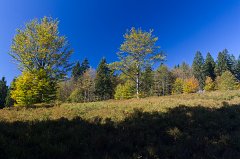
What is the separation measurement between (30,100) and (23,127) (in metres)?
21.5

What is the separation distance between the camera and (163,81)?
93.6m

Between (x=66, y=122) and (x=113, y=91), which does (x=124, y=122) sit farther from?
(x=113, y=91)

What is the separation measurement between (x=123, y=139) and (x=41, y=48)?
2368 centimetres

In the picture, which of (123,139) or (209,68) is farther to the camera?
(209,68)

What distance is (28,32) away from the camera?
28688 mm

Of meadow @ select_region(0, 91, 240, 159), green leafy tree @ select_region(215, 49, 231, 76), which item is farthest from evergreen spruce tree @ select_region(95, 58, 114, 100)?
meadow @ select_region(0, 91, 240, 159)

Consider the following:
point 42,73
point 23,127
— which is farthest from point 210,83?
point 23,127

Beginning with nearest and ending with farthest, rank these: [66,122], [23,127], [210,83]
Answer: [23,127]
[66,122]
[210,83]

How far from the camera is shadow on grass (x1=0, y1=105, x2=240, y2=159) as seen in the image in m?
6.68

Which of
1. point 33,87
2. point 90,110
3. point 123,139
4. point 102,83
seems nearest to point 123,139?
point 123,139

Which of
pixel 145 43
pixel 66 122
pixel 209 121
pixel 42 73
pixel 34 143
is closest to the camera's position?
pixel 34 143

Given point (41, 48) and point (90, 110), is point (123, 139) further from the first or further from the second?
point (41, 48)

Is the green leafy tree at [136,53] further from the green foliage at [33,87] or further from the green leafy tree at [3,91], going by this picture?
the green leafy tree at [3,91]

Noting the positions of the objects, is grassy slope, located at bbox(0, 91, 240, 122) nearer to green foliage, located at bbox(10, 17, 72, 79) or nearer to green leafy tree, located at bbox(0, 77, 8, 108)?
green foliage, located at bbox(10, 17, 72, 79)
